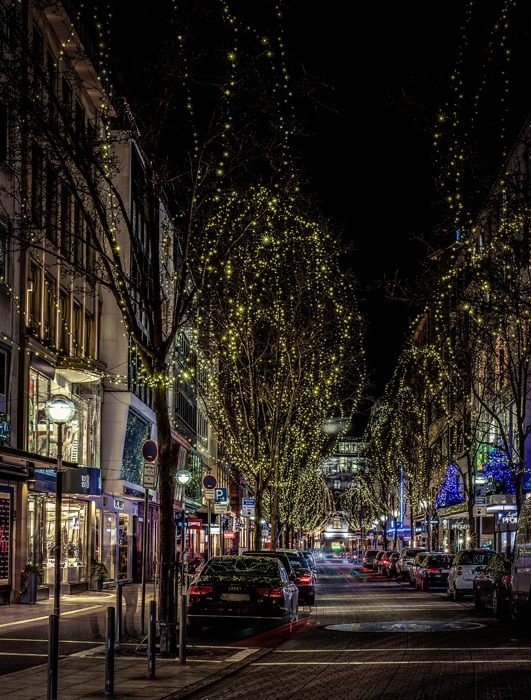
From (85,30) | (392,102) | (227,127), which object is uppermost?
(85,30)

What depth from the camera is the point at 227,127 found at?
16875mm

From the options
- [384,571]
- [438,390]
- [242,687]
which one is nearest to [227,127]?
[242,687]

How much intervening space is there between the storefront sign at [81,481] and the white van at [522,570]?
1460cm

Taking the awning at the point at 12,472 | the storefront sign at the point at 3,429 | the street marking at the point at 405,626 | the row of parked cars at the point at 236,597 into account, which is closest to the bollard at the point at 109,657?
the row of parked cars at the point at 236,597

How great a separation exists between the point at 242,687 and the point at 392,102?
12.7m

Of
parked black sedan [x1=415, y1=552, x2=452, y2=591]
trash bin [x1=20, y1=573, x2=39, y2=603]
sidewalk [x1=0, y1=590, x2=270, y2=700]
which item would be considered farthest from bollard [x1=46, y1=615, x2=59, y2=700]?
parked black sedan [x1=415, y1=552, x2=452, y2=591]

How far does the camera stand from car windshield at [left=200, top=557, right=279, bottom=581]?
19250 millimetres

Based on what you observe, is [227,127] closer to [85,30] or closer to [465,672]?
[465,672]

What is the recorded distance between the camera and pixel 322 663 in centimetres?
1462

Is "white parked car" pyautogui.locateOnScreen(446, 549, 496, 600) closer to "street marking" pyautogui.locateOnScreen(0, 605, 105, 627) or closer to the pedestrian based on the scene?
the pedestrian

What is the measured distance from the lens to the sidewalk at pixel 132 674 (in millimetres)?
11289

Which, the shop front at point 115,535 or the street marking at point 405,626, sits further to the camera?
the shop front at point 115,535

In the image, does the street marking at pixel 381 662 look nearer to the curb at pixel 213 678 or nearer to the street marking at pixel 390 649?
the curb at pixel 213 678

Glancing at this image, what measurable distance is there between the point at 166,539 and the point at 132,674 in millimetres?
3295
